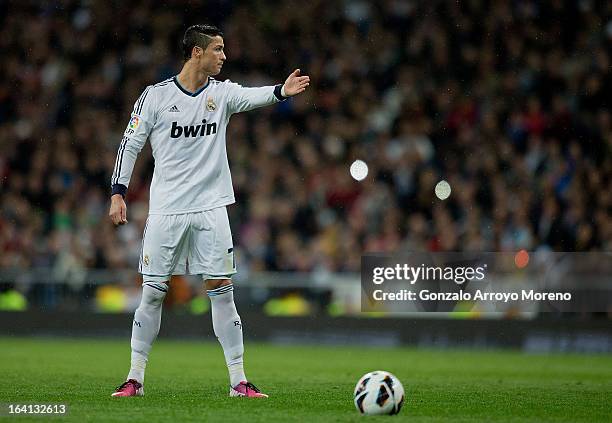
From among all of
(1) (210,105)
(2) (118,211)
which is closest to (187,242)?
(2) (118,211)

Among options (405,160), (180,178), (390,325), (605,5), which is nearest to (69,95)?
(405,160)

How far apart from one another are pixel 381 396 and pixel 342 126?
1240 centimetres

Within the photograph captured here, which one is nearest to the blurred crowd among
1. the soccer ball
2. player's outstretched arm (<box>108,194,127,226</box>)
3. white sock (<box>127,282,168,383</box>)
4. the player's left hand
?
the player's left hand

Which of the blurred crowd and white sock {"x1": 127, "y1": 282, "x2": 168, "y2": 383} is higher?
the blurred crowd

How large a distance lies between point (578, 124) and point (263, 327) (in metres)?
5.84

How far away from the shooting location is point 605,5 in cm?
1930

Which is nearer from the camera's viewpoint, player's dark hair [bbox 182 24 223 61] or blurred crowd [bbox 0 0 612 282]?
player's dark hair [bbox 182 24 223 61]

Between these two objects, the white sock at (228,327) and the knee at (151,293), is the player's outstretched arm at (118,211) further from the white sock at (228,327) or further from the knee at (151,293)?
the white sock at (228,327)

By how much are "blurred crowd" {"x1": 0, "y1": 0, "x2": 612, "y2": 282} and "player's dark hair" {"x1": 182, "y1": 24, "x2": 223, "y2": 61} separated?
829 cm

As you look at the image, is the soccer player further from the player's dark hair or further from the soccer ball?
the soccer ball

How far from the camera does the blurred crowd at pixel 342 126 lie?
17031mm

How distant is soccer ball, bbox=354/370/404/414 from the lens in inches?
284

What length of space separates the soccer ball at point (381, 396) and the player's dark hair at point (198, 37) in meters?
2.77

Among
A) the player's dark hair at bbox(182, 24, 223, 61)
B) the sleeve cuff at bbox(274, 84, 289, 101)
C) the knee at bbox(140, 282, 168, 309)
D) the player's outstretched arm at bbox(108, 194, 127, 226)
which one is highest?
the player's dark hair at bbox(182, 24, 223, 61)
